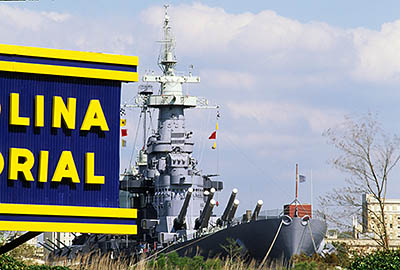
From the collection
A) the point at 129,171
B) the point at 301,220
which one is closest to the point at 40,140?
the point at 301,220

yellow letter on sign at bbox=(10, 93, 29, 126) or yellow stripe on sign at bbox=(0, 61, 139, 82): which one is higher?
yellow stripe on sign at bbox=(0, 61, 139, 82)

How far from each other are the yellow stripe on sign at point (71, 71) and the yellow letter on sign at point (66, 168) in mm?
1719

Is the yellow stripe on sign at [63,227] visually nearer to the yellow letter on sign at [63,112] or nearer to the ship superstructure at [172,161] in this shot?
the yellow letter on sign at [63,112]

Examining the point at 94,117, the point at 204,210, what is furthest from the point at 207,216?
the point at 94,117

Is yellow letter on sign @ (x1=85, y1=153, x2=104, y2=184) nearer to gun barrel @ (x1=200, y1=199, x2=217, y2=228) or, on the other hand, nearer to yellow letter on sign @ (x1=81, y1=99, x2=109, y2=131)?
yellow letter on sign @ (x1=81, y1=99, x2=109, y2=131)

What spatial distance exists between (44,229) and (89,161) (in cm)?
176

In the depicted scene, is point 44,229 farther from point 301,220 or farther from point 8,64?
point 301,220

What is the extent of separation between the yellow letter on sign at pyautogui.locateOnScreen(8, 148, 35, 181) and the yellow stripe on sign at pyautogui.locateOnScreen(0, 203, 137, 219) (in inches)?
24.2

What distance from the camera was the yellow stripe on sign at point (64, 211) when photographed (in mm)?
17938

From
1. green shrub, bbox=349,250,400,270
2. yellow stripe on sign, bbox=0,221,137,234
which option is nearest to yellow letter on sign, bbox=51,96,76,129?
yellow stripe on sign, bbox=0,221,137,234

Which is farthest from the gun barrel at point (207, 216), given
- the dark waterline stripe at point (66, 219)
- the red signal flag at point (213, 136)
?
the dark waterline stripe at point (66, 219)

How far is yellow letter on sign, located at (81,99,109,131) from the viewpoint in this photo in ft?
61.9

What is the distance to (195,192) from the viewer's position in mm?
54406

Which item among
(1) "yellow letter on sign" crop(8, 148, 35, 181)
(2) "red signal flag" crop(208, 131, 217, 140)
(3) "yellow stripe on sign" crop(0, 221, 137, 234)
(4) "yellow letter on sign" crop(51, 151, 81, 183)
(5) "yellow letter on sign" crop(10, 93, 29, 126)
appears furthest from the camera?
(2) "red signal flag" crop(208, 131, 217, 140)
